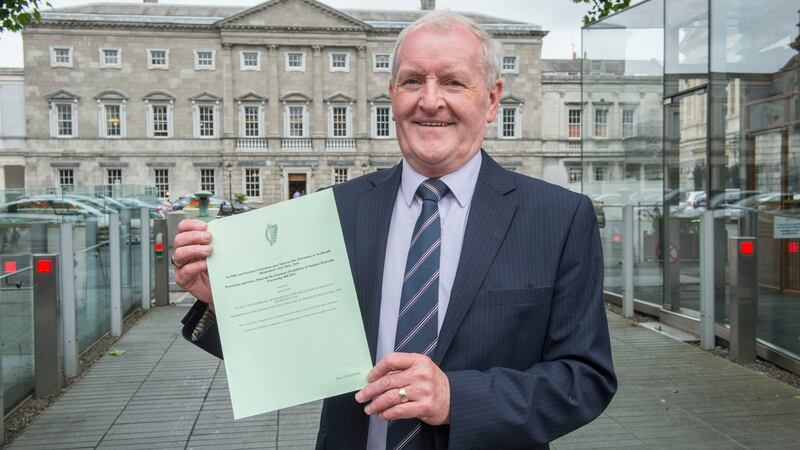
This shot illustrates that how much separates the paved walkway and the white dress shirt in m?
3.61

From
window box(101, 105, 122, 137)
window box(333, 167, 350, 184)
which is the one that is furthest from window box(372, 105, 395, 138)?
window box(101, 105, 122, 137)

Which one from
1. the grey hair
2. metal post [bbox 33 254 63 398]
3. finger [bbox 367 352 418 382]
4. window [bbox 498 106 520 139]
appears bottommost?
metal post [bbox 33 254 63 398]

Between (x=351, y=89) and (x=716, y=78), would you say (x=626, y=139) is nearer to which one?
(x=716, y=78)

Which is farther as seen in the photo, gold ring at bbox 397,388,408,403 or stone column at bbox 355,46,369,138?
stone column at bbox 355,46,369,138

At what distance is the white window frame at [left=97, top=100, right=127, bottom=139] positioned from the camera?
55031mm

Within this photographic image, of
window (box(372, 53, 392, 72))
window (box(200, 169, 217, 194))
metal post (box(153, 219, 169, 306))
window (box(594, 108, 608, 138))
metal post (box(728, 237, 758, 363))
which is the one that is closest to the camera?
metal post (box(728, 237, 758, 363))

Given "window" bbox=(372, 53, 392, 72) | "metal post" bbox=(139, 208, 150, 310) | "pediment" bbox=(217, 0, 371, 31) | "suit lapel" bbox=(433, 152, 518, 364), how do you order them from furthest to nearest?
1. "window" bbox=(372, 53, 392, 72)
2. "pediment" bbox=(217, 0, 371, 31)
3. "metal post" bbox=(139, 208, 150, 310)
4. "suit lapel" bbox=(433, 152, 518, 364)

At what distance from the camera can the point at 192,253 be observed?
1.74 meters

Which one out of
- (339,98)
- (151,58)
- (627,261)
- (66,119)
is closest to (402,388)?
(627,261)

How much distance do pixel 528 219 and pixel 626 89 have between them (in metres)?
11.1

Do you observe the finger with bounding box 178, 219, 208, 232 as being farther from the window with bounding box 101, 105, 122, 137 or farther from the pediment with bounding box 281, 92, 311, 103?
the window with bounding box 101, 105, 122, 137

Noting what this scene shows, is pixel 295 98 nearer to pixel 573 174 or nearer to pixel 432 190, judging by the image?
pixel 573 174

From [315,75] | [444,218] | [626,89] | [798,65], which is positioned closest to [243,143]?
[315,75]

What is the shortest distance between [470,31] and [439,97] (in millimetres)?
197
